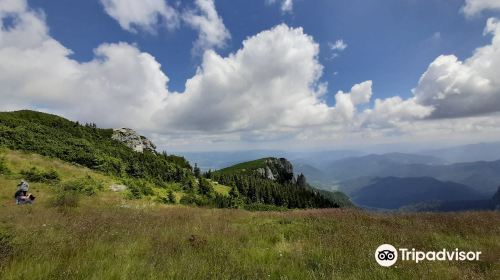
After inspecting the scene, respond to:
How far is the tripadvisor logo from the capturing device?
5418 mm

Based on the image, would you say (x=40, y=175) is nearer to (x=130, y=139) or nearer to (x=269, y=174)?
(x=130, y=139)

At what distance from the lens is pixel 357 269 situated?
Result: 15.4ft

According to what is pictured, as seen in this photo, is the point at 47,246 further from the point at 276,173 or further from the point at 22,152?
the point at 276,173

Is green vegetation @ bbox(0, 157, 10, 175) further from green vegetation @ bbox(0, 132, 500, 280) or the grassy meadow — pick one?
the grassy meadow

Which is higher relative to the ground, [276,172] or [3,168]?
[276,172]

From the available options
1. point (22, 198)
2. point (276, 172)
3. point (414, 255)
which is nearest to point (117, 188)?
point (22, 198)

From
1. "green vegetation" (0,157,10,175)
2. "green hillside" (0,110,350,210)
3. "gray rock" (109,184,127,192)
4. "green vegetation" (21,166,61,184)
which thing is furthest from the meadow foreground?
"green hillside" (0,110,350,210)

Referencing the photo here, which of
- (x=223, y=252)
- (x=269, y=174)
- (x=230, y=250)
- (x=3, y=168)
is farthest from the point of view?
(x=269, y=174)

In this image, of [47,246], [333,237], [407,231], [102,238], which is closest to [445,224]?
[407,231]

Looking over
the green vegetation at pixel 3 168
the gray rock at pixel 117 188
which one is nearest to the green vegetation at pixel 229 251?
the gray rock at pixel 117 188

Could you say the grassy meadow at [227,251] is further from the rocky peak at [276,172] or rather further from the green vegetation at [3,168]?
the rocky peak at [276,172]

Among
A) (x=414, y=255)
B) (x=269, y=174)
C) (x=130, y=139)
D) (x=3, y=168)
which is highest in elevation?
(x=130, y=139)

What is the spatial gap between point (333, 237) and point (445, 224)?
181 inches

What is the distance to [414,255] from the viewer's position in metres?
5.80
